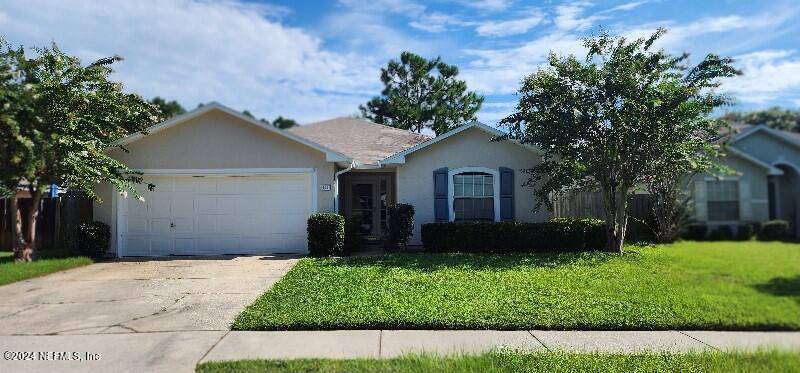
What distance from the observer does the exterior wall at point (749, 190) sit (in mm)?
1898

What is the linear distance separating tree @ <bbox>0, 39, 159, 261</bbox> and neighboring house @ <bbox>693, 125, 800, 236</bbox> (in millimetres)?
10568

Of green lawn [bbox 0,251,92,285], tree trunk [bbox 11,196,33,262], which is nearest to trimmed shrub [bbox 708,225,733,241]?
green lawn [bbox 0,251,92,285]

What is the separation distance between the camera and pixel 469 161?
1373 centimetres

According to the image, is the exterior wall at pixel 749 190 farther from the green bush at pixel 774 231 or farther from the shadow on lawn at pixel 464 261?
the shadow on lawn at pixel 464 261

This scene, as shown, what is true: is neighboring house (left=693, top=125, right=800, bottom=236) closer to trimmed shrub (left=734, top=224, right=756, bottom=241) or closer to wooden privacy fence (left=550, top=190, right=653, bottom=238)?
trimmed shrub (left=734, top=224, right=756, bottom=241)

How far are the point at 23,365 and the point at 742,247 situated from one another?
5.95 meters

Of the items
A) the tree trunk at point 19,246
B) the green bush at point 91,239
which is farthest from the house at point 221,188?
the tree trunk at point 19,246

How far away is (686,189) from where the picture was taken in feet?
7.59

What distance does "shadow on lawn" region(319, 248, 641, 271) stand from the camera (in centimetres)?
981

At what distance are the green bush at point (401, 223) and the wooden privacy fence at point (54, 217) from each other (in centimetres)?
809

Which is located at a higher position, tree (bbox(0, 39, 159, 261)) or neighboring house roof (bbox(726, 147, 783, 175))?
tree (bbox(0, 39, 159, 261))

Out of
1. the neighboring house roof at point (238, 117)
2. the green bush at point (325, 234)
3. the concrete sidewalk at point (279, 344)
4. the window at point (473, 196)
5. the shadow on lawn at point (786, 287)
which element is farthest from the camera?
the window at point (473, 196)

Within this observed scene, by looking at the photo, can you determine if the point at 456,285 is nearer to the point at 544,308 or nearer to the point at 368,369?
the point at 544,308

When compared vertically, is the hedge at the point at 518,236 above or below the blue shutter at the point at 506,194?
below
